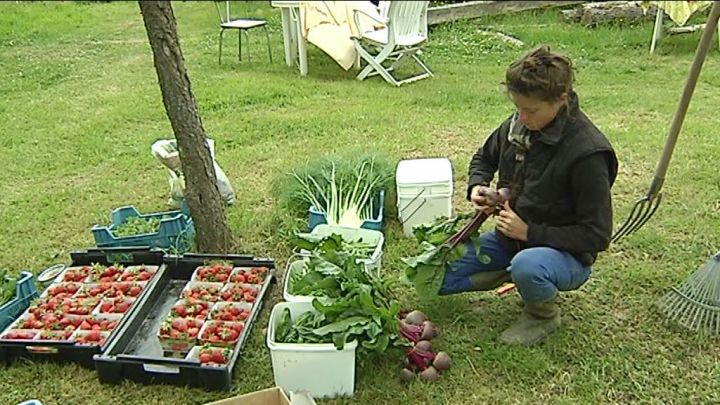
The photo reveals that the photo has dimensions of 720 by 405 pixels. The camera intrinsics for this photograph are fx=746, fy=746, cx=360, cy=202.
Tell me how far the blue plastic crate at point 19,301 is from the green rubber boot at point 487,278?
1.65 metres

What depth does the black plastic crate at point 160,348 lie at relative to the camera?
2363mm

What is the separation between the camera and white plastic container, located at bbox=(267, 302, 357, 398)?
2.24 metres

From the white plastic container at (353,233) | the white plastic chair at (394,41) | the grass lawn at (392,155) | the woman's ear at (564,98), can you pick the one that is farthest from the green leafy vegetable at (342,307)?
the white plastic chair at (394,41)

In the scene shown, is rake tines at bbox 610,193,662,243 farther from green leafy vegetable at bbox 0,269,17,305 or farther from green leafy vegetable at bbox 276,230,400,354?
green leafy vegetable at bbox 0,269,17,305

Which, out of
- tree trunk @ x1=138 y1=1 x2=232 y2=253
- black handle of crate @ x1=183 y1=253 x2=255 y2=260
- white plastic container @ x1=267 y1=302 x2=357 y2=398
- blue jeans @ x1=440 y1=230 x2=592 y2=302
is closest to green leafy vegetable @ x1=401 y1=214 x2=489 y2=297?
blue jeans @ x1=440 y1=230 x2=592 y2=302

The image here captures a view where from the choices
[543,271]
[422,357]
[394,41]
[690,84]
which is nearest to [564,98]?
[690,84]

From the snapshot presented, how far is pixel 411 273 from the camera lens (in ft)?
8.65

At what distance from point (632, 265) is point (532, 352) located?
0.81 meters

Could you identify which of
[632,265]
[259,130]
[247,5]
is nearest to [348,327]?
[632,265]

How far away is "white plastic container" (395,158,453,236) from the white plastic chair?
9.63ft

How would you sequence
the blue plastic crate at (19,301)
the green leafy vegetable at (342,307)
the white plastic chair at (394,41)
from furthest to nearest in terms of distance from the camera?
the white plastic chair at (394,41), the blue plastic crate at (19,301), the green leafy vegetable at (342,307)

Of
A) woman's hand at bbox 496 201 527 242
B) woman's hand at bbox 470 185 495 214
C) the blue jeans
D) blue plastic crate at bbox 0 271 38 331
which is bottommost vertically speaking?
blue plastic crate at bbox 0 271 38 331

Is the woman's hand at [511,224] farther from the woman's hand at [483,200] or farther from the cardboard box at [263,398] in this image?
the cardboard box at [263,398]

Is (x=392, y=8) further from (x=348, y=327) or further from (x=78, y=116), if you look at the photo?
(x=348, y=327)
